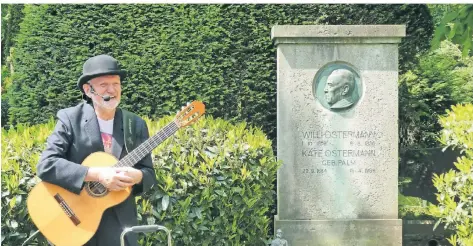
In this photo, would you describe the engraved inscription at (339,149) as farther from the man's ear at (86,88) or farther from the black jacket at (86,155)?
the man's ear at (86,88)

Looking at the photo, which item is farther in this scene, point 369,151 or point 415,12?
point 415,12

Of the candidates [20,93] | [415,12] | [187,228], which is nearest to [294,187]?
[187,228]

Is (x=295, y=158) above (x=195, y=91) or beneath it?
beneath

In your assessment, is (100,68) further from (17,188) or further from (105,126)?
(17,188)

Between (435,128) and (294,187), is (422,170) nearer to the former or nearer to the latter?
(435,128)

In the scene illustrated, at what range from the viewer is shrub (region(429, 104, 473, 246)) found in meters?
7.07

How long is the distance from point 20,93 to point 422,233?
5.09 meters

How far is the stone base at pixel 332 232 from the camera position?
7555mm

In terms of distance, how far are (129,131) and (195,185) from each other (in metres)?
1.20

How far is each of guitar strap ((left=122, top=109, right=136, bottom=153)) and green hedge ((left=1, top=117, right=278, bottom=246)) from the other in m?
0.93

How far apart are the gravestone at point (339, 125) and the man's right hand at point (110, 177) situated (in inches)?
127

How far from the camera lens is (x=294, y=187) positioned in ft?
25.2

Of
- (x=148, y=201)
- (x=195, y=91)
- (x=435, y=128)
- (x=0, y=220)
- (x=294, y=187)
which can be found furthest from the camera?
(x=435, y=128)

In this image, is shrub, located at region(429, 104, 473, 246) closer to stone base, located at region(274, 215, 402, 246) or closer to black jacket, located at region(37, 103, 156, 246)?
stone base, located at region(274, 215, 402, 246)
